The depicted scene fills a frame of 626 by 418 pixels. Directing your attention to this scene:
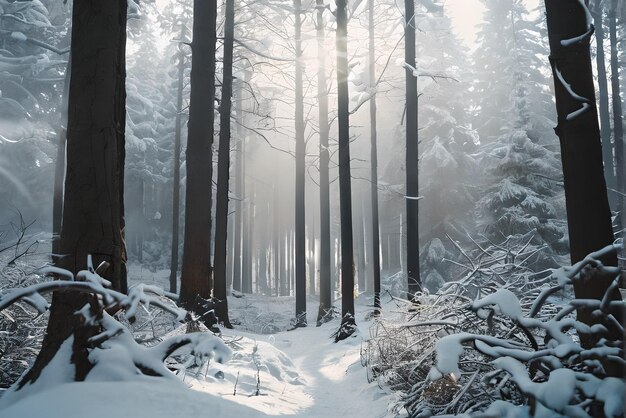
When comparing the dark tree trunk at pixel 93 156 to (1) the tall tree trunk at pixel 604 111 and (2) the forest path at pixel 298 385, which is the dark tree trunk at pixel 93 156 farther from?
(1) the tall tree trunk at pixel 604 111

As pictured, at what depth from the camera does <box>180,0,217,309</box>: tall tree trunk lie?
852cm

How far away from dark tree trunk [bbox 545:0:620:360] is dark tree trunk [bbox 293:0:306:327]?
1525cm

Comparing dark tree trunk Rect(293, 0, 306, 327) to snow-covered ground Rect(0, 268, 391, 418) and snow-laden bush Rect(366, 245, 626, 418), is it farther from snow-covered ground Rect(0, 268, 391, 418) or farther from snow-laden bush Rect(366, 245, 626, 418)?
snow-laden bush Rect(366, 245, 626, 418)

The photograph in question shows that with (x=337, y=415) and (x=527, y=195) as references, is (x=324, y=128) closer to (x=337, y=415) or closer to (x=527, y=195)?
(x=527, y=195)

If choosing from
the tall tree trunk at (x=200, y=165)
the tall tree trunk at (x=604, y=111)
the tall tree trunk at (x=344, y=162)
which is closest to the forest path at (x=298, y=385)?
the tall tree trunk at (x=200, y=165)

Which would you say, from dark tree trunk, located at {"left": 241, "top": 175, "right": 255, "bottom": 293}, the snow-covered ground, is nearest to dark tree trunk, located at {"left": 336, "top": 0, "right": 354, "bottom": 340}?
the snow-covered ground

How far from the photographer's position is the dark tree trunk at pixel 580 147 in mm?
3127

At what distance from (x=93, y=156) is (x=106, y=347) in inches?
59.3

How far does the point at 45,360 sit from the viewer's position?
3.20m

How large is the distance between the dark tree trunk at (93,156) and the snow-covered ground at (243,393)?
0.66 meters

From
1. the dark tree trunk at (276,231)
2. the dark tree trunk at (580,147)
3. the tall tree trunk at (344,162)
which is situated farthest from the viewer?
the dark tree trunk at (276,231)

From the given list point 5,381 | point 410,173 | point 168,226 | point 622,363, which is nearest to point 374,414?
point 622,363

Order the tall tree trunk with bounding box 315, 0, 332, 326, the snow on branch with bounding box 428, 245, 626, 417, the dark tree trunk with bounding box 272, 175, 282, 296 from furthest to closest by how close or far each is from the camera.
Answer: the dark tree trunk with bounding box 272, 175, 282, 296 < the tall tree trunk with bounding box 315, 0, 332, 326 < the snow on branch with bounding box 428, 245, 626, 417

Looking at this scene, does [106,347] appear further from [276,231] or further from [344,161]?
[276,231]
